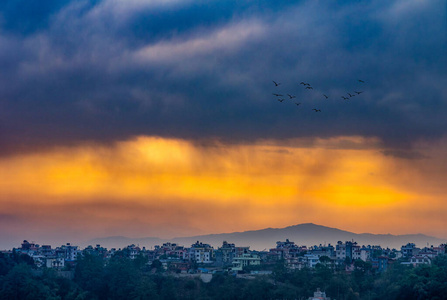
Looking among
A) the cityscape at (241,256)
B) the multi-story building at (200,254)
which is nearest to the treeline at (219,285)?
the cityscape at (241,256)

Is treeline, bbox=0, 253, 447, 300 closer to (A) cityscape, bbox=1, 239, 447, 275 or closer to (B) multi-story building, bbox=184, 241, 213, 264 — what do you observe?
(A) cityscape, bbox=1, 239, 447, 275

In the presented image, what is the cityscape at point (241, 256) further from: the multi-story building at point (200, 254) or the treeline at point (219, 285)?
the treeline at point (219, 285)

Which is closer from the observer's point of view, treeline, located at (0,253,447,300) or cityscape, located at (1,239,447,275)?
treeline, located at (0,253,447,300)

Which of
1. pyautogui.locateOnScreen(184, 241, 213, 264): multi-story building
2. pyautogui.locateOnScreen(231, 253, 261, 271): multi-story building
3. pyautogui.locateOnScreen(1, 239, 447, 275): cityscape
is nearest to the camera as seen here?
pyautogui.locateOnScreen(1, 239, 447, 275): cityscape

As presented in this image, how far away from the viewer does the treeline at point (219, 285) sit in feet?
164

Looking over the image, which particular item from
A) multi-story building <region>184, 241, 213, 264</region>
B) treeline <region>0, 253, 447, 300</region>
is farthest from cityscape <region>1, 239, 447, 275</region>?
treeline <region>0, 253, 447, 300</region>

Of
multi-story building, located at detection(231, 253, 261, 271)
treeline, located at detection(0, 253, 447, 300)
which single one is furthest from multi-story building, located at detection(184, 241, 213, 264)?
treeline, located at detection(0, 253, 447, 300)

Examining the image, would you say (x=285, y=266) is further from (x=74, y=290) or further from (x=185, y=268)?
(x=74, y=290)

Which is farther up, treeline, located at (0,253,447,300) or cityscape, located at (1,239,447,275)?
cityscape, located at (1,239,447,275)

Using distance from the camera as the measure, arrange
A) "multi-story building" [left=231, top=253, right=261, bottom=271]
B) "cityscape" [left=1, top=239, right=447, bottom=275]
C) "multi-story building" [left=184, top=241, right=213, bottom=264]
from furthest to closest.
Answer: "multi-story building" [left=184, top=241, right=213, bottom=264], "multi-story building" [left=231, top=253, right=261, bottom=271], "cityscape" [left=1, top=239, right=447, bottom=275]

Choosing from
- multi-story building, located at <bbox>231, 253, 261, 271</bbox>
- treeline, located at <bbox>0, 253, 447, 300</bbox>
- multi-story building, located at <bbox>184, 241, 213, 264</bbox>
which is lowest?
treeline, located at <bbox>0, 253, 447, 300</bbox>

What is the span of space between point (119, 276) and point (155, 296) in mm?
5305

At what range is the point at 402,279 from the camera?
48.4 metres

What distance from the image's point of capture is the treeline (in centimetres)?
5012
